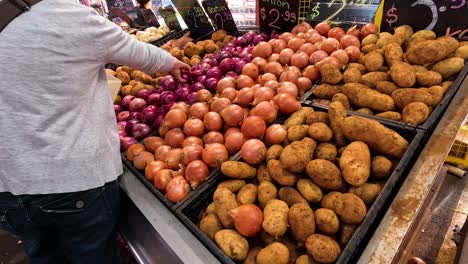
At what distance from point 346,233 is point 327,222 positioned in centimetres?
8

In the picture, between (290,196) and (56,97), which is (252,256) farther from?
(56,97)

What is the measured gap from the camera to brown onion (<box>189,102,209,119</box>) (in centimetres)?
193

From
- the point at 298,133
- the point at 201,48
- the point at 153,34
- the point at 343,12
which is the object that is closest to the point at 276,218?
the point at 298,133

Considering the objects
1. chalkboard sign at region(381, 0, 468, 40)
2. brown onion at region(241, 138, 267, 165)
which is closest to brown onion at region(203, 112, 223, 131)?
brown onion at region(241, 138, 267, 165)

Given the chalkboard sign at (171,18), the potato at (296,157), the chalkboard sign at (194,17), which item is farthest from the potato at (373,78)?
the chalkboard sign at (171,18)

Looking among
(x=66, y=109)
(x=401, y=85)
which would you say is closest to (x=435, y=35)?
(x=401, y=85)

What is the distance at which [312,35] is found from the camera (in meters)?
2.44

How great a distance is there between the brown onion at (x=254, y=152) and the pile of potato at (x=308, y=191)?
3cm

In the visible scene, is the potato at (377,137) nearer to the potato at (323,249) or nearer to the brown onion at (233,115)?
the potato at (323,249)

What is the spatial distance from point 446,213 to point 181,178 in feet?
8.69

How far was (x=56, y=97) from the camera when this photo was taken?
1.31 metres

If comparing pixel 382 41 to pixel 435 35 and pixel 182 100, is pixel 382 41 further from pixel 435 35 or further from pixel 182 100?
pixel 182 100

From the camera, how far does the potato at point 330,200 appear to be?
119cm

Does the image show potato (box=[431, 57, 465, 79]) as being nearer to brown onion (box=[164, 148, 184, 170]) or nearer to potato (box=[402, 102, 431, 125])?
potato (box=[402, 102, 431, 125])
